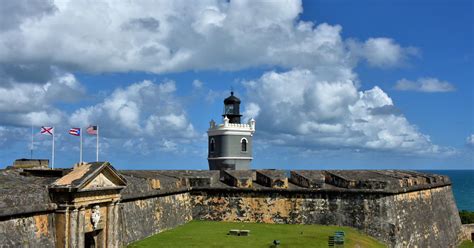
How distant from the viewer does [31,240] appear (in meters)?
14.0

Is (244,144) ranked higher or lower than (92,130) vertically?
higher

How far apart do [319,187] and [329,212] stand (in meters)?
1.24

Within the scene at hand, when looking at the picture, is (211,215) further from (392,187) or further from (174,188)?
(392,187)

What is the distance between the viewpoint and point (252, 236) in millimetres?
21375

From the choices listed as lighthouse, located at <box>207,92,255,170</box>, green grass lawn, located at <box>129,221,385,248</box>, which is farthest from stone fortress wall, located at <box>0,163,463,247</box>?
lighthouse, located at <box>207,92,255,170</box>

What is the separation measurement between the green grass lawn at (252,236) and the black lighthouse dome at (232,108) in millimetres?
15308

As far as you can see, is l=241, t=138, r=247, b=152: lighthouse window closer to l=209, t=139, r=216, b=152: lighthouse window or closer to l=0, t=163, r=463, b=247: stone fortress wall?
l=209, t=139, r=216, b=152: lighthouse window

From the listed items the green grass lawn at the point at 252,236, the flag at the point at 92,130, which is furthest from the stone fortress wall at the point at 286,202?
the flag at the point at 92,130

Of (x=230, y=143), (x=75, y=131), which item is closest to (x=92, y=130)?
(x=75, y=131)

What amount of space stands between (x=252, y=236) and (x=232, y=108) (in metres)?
19.8

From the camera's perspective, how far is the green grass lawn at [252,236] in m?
19.6

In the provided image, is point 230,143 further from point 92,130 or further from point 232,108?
point 92,130

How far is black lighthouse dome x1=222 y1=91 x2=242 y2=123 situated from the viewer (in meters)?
40.1

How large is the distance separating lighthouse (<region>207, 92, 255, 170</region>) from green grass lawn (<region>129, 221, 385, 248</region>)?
12987mm
